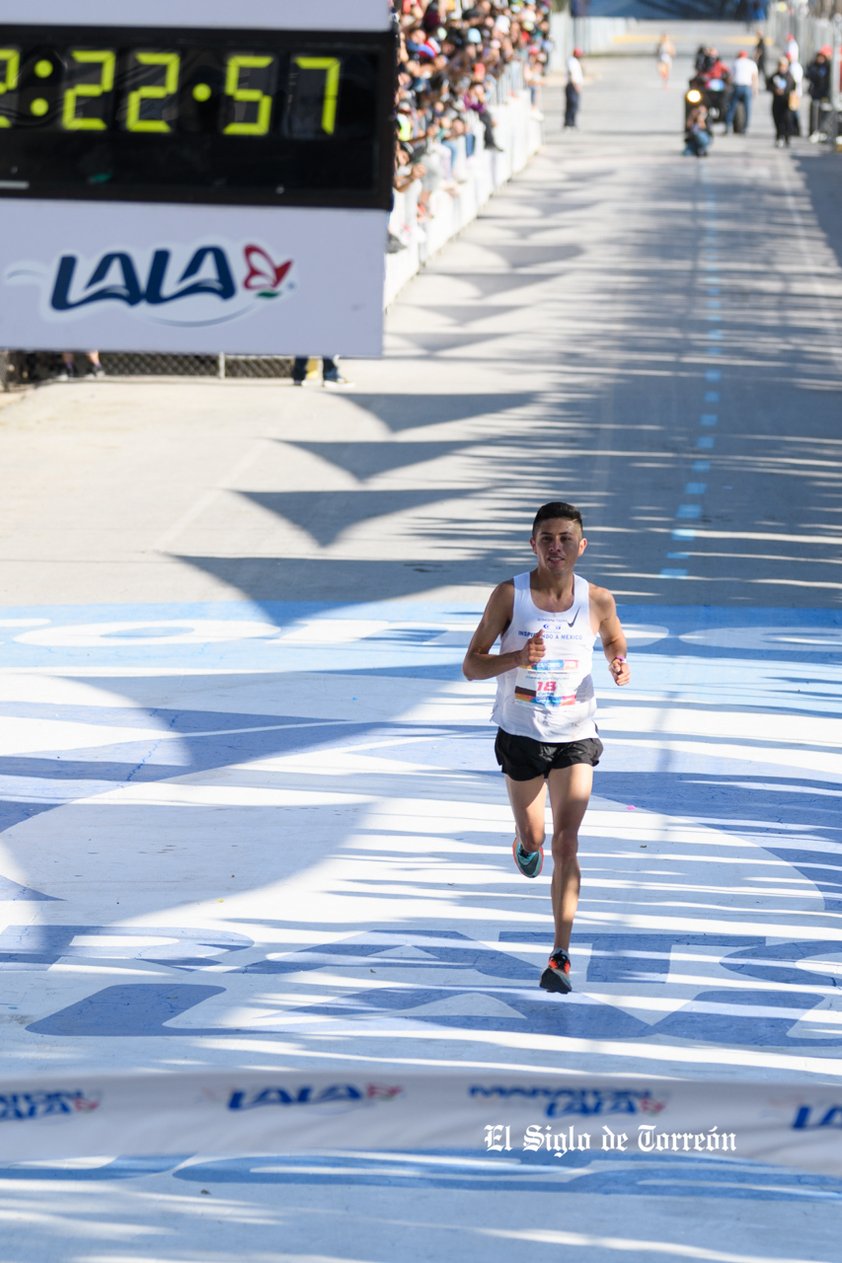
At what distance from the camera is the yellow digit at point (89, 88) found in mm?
8961

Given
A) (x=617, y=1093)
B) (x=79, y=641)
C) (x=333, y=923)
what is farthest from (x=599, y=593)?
(x=79, y=641)

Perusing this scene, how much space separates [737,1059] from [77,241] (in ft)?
14.8

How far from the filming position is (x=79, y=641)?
13.9 metres

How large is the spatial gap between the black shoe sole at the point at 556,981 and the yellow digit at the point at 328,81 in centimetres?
371

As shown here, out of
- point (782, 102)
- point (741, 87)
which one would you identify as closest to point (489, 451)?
point (782, 102)

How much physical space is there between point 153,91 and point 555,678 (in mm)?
3197

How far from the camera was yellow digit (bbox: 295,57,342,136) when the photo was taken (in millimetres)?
8805

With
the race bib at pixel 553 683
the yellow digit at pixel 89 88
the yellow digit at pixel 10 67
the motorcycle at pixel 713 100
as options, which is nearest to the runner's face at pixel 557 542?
the race bib at pixel 553 683

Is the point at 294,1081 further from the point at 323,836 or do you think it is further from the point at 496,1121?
the point at 323,836

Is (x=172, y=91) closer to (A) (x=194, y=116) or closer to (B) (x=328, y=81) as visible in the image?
(A) (x=194, y=116)

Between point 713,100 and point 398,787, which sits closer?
point 398,787

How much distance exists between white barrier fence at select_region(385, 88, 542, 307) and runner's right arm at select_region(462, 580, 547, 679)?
66.1ft

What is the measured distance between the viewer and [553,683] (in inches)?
315

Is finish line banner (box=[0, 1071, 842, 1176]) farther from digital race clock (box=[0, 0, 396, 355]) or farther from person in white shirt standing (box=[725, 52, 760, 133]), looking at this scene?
person in white shirt standing (box=[725, 52, 760, 133])
